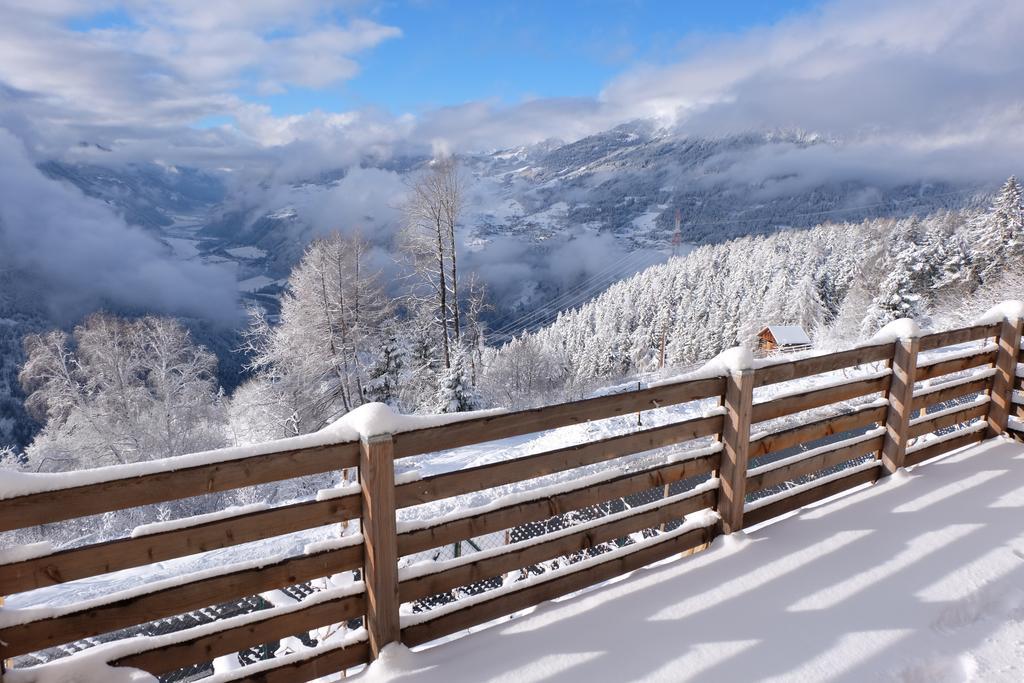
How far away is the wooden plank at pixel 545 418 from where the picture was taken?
2.52m

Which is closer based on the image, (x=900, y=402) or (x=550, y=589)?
(x=550, y=589)

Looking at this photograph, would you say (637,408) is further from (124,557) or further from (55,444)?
(55,444)

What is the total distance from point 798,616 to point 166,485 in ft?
9.91

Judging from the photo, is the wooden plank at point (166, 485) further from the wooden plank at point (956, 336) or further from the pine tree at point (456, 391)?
the pine tree at point (456, 391)

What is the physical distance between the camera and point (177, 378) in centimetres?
2077

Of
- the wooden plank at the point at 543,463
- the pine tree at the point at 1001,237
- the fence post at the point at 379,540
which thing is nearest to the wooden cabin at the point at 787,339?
the pine tree at the point at 1001,237

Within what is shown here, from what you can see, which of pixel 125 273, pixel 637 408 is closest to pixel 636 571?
pixel 637 408

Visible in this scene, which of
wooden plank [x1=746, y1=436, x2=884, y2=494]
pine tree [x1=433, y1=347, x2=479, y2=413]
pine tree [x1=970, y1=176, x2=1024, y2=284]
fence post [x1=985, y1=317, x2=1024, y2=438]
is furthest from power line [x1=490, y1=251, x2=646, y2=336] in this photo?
wooden plank [x1=746, y1=436, x2=884, y2=494]

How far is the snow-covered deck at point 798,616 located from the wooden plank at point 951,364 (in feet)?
3.58

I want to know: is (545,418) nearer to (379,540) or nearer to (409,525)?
(409,525)

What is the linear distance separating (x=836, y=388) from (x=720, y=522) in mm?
1326

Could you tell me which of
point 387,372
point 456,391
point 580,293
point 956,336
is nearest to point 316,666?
point 956,336

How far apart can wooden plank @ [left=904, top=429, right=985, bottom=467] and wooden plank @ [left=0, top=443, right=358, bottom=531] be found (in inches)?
185

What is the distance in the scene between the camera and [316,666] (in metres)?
2.43
